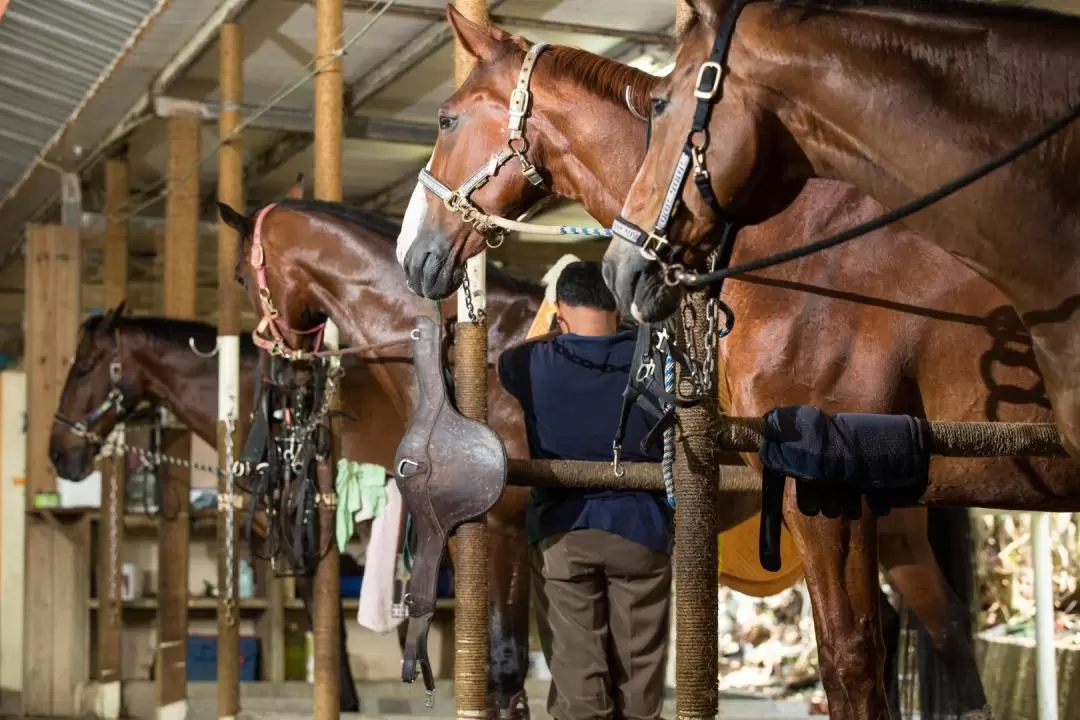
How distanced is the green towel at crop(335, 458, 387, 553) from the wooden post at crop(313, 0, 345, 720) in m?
0.35

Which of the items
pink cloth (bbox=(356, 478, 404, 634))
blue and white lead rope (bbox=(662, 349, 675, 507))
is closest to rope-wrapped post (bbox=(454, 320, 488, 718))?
blue and white lead rope (bbox=(662, 349, 675, 507))

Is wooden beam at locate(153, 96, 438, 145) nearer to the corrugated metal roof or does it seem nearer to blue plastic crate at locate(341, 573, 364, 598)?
the corrugated metal roof

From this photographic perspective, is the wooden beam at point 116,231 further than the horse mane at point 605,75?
Yes

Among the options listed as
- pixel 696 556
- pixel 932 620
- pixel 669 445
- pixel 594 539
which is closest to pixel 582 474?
pixel 594 539

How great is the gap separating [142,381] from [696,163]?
217 inches

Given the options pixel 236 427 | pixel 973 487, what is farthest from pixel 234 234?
pixel 973 487

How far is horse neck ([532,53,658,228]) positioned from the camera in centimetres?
377

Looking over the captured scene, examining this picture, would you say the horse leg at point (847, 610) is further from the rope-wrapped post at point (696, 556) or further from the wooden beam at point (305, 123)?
the wooden beam at point (305, 123)

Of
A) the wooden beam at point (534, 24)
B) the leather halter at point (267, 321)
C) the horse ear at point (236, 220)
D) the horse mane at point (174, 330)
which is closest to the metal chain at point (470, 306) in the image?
the leather halter at point (267, 321)

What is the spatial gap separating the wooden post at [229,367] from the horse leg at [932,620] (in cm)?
275

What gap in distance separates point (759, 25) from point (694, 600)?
3.48 ft

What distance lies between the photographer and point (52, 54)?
6746 millimetres

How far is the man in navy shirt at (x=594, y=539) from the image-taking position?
3.96 m

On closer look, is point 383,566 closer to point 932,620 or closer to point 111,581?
point 932,620
